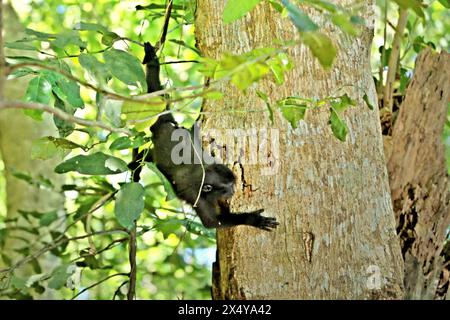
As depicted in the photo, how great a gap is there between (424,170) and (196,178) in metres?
0.98

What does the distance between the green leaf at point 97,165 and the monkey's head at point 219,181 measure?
421mm

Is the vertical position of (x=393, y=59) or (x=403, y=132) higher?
(x=393, y=59)

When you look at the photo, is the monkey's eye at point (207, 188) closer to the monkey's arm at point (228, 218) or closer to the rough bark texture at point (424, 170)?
the monkey's arm at point (228, 218)

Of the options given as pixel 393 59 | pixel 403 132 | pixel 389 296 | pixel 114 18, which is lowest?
pixel 389 296

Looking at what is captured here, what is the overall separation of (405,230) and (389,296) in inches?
20.8

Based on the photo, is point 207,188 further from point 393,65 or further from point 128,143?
point 393,65

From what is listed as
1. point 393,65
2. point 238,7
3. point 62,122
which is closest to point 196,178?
point 62,122

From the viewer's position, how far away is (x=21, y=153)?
4.96 m

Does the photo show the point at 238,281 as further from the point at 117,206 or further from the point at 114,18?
the point at 114,18

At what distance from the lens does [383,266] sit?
7.48ft

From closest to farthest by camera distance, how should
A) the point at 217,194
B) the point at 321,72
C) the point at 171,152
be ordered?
the point at 321,72 → the point at 217,194 → the point at 171,152

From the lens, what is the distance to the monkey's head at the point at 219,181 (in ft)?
8.17
